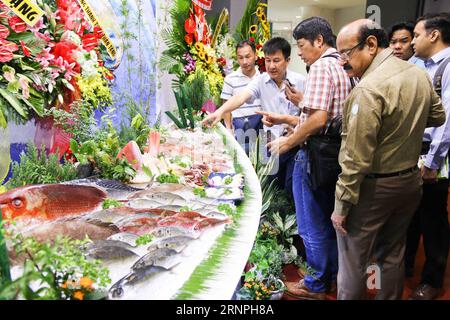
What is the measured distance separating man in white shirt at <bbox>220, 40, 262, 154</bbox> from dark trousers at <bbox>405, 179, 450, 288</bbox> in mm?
1249

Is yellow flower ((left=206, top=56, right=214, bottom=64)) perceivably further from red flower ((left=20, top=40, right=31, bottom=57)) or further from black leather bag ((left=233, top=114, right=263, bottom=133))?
red flower ((left=20, top=40, right=31, bottom=57))

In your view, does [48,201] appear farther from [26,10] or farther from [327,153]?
[327,153]

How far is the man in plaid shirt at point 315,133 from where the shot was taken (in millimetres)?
2227

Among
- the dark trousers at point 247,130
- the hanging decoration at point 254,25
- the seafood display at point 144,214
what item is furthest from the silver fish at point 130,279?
the hanging decoration at point 254,25

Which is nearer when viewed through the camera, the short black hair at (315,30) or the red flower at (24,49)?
the red flower at (24,49)

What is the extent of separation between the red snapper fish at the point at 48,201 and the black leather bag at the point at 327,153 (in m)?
1.20

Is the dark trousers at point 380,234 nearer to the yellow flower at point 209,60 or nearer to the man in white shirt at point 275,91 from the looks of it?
the man in white shirt at point 275,91

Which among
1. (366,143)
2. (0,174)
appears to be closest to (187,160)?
(0,174)

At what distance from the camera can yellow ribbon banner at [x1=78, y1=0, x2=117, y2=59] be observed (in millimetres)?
2371

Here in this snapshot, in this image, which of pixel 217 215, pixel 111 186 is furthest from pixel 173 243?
pixel 111 186

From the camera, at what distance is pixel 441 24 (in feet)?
8.25

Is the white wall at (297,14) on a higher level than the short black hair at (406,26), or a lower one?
higher

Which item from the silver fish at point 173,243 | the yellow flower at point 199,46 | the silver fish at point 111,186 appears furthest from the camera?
the yellow flower at point 199,46
